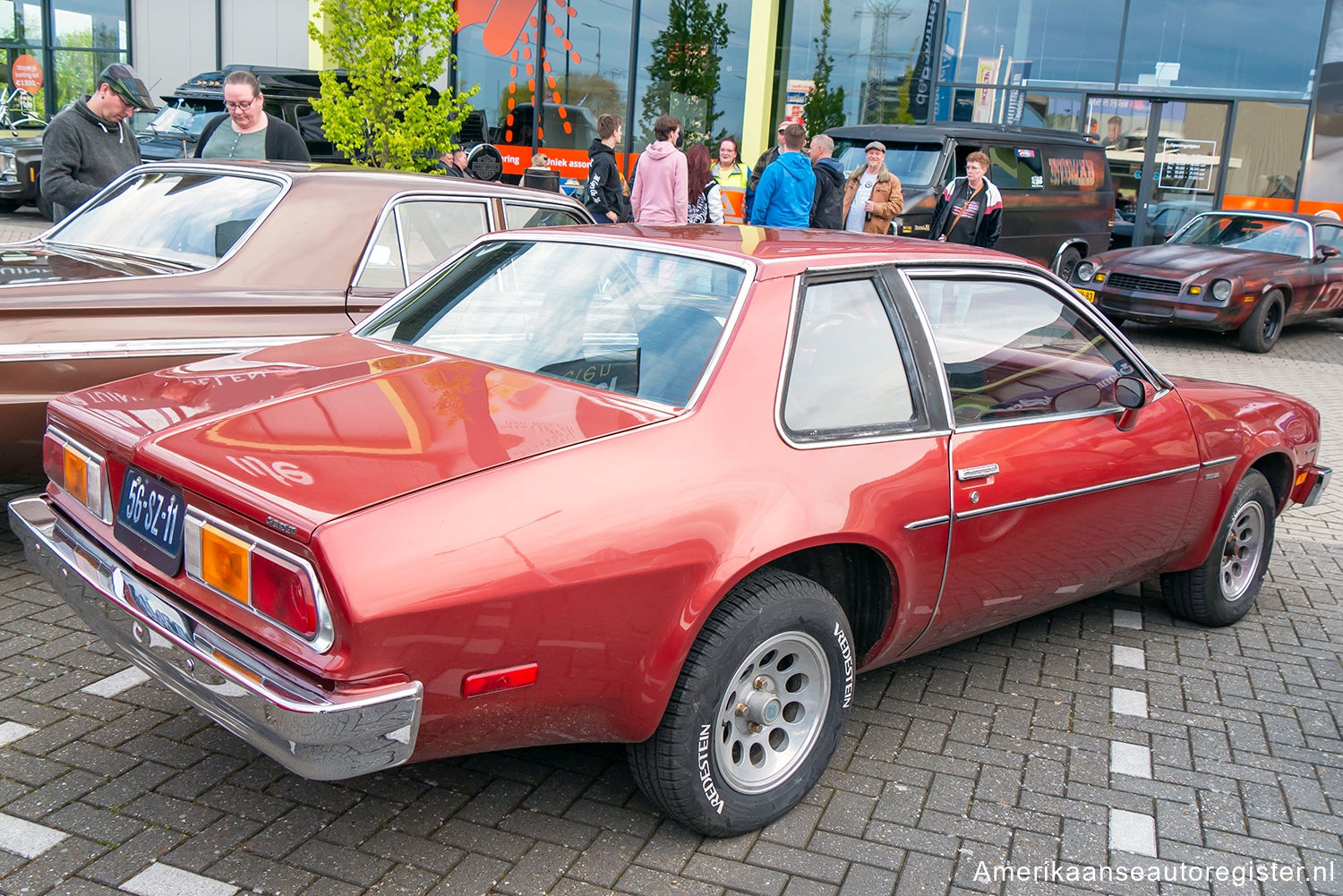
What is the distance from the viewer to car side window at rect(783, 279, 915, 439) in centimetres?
303

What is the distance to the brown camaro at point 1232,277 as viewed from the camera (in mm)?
11852

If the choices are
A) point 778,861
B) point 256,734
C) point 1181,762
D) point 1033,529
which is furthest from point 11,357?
point 1181,762

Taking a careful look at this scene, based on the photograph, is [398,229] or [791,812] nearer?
[791,812]

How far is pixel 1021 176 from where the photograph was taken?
13117 millimetres

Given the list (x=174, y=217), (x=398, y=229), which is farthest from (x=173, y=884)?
(x=174, y=217)

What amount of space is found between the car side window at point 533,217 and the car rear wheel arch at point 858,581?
2.98m

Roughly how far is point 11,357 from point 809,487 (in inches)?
115

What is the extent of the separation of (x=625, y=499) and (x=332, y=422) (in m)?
0.76

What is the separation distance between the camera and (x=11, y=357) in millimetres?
3938

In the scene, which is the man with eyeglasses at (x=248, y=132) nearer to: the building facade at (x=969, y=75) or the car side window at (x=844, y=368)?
the car side window at (x=844, y=368)

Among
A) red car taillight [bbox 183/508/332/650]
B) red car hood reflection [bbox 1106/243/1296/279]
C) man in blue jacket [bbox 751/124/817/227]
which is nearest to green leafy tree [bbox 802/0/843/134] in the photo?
red car hood reflection [bbox 1106/243/1296/279]

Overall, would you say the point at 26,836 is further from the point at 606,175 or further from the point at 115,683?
the point at 606,175

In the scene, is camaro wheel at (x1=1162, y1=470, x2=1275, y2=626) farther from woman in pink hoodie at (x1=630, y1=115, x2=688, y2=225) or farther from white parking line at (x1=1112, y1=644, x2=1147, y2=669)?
woman in pink hoodie at (x1=630, y1=115, x2=688, y2=225)

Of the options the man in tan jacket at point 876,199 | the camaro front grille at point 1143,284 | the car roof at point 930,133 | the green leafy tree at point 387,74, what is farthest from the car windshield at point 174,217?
the camaro front grille at point 1143,284
